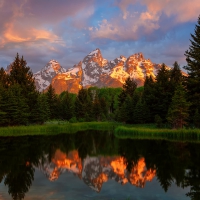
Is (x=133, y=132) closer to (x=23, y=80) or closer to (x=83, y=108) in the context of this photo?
(x=23, y=80)

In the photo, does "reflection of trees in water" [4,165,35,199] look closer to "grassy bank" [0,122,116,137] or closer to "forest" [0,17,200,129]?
"grassy bank" [0,122,116,137]

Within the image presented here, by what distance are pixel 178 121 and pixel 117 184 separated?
25141 mm

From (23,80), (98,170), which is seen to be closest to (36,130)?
(23,80)

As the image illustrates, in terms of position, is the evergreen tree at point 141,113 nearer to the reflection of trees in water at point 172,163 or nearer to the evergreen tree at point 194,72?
the evergreen tree at point 194,72

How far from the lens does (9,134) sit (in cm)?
3512

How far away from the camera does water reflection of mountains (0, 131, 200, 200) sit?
13.2 meters

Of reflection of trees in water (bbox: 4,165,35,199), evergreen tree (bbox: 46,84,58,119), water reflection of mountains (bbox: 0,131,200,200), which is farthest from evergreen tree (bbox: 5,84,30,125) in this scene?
reflection of trees in water (bbox: 4,165,35,199)

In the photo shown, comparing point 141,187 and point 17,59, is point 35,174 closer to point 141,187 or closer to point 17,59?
point 141,187

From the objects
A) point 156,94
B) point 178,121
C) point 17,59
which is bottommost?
point 178,121

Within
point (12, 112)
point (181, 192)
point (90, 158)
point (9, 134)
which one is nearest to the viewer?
point (181, 192)

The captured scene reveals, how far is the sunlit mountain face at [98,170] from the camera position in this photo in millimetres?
13743

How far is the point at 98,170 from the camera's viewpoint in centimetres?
1614

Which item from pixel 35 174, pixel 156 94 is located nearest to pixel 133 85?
pixel 156 94

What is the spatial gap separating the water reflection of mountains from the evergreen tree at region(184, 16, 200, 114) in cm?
1865
